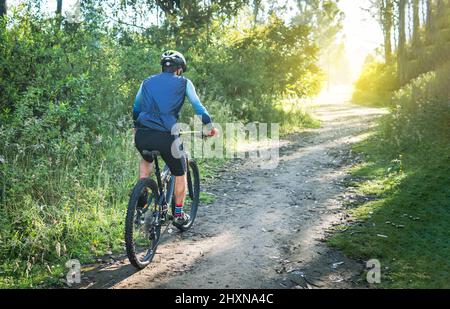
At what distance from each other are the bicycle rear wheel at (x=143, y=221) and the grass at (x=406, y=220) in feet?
7.92

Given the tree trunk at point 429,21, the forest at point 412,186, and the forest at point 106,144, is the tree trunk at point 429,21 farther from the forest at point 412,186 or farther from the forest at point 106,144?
the forest at point 106,144

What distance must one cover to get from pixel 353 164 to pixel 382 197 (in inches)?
121

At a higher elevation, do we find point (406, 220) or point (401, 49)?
point (401, 49)

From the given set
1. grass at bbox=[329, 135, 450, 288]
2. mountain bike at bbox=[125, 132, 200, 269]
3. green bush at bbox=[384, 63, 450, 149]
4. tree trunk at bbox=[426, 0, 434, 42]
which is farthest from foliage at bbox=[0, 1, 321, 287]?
tree trunk at bbox=[426, 0, 434, 42]

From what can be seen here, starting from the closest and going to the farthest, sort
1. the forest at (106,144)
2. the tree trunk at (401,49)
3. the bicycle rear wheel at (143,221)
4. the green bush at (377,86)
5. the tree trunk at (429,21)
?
1. the bicycle rear wheel at (143,221)
2. the forest at (106,144)
3. the tree trunk at (429,21)
4. the tree trunk at (401,49)
5. the green bush at (377,86)

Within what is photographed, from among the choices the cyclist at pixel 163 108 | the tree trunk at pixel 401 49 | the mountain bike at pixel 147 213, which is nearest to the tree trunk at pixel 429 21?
the tree trunk at pixel 401 49

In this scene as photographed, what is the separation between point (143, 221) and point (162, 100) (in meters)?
1.50

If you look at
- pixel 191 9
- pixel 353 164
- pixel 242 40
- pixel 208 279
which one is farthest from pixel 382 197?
pixel 242 40

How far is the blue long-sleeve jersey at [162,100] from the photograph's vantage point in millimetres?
4965

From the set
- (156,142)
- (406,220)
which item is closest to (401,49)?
(406,220)

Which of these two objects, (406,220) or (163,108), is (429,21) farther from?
(163,108)

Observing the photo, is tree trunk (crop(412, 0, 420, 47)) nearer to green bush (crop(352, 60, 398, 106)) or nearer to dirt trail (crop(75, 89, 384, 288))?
green bush (crop(352, 60, 398, 106))

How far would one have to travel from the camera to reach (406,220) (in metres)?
6.10
